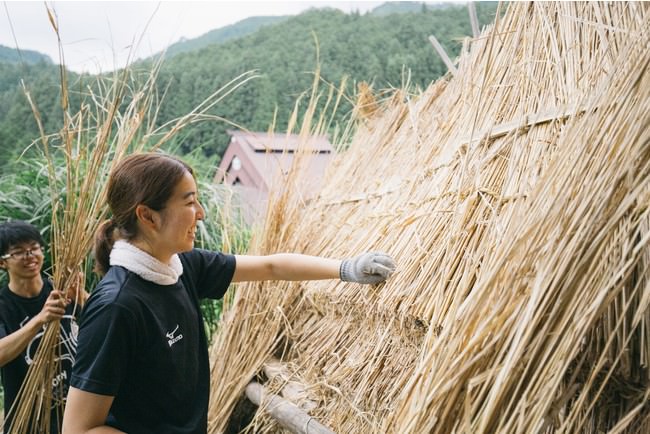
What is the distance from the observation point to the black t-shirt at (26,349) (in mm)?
1964

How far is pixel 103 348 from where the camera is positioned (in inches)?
49.8

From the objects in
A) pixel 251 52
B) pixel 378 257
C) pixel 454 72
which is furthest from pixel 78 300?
pixel 251 52

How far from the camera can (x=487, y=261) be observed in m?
1.27

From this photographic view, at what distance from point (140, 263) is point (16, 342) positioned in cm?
Result: 75

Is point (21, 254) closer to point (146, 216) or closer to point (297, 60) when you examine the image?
point (146, 216)

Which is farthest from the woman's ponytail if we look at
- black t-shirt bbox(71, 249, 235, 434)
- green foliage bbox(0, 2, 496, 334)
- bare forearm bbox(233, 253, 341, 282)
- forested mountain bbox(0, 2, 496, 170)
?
forested mountain bbox(0, 2, 496, 170)

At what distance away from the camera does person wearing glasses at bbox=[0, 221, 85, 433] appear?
6.45 feet

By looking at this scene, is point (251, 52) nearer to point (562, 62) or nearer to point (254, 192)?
point (254, 192)

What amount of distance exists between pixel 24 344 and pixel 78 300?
23 centimetres

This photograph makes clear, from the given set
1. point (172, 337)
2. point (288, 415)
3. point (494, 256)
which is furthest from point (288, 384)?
point (494, 256)

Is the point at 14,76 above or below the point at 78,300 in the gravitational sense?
above

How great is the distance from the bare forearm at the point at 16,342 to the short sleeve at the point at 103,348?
606mm

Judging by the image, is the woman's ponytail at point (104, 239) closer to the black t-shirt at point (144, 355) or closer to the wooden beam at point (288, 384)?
the black t-shirt at point (144, 355)

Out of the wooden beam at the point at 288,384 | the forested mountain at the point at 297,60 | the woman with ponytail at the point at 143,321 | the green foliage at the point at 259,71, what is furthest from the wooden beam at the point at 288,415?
the forested mountain at the point at 297,60
